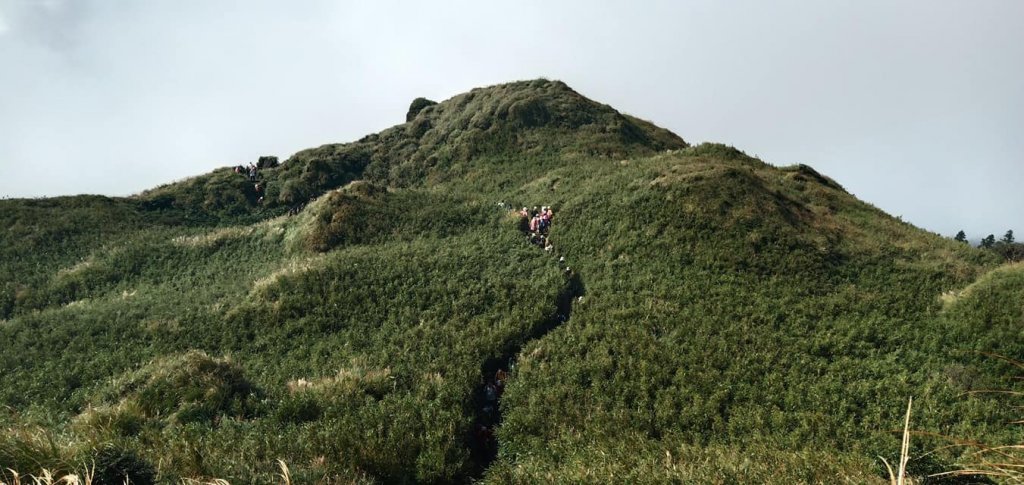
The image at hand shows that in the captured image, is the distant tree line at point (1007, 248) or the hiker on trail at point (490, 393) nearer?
the hiker on trail at point (490, 393)

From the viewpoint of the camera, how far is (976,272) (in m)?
25.7

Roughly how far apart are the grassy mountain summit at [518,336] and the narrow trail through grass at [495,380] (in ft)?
0.60

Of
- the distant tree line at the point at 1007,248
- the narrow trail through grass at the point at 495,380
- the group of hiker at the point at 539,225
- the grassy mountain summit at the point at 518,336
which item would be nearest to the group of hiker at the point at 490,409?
the narrow trail through grass at the point at 495,380

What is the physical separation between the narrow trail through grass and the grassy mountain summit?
18 cm

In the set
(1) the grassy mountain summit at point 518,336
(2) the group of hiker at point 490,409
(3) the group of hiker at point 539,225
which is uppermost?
(3) the group of hiker at point 539,225

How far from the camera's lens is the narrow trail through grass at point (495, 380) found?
16031mm

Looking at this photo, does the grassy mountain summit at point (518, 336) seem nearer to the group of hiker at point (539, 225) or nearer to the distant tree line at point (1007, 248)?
the group of hiker at point (539, 225)

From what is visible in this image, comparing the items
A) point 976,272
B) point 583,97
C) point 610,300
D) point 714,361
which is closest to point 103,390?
point 610,300

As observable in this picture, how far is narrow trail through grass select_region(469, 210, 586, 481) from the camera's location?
1603 cm

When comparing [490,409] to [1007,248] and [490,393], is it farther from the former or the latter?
[1007,248]

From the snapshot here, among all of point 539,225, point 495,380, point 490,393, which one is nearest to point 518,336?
point 495,380

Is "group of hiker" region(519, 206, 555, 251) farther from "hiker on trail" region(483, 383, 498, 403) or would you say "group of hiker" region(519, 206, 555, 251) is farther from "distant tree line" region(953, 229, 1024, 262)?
"distant tree line" region(953, 229, 1024, 262)

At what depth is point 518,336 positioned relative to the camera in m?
22.5

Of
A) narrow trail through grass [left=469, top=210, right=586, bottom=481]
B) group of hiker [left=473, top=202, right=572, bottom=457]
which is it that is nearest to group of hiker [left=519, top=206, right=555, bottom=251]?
group of hiker [left=473, top=202, right=572, bottom=457]
